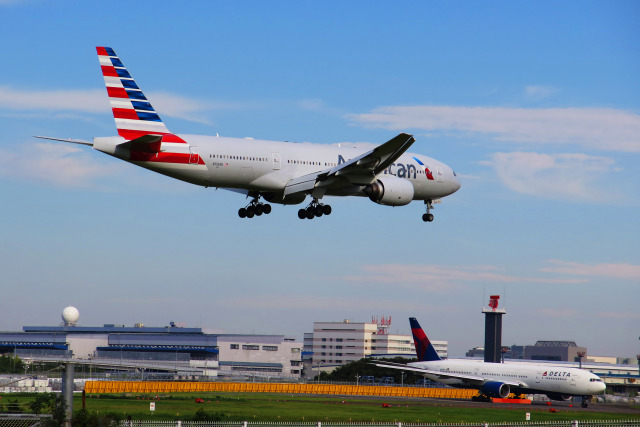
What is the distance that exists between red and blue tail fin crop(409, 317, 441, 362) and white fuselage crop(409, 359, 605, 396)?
238cm

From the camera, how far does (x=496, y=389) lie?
78.4m

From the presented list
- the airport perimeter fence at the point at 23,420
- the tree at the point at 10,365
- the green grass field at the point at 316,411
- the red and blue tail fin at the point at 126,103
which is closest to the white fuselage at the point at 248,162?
the red and blue tail fin at the point at 126,103

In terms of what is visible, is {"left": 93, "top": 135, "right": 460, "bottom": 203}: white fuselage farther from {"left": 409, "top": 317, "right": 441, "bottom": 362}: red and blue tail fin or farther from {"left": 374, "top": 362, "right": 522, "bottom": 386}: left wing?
{"left": 409, "top": 317, "right": 441, "bottom": 362}: red and blue tail fin

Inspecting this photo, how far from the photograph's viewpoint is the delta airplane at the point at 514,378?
74.9m

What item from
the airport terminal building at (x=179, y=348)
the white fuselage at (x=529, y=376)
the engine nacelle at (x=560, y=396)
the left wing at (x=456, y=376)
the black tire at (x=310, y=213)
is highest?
the black tire at (x=310, y=213)

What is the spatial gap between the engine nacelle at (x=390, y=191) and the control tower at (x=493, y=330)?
123684 mm

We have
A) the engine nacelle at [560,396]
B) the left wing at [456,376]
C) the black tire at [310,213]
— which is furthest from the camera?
the left wing at [456,376]

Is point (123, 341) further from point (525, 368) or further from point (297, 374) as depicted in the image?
point (525, 368)

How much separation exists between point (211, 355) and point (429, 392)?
274ft

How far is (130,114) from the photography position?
1901 inches

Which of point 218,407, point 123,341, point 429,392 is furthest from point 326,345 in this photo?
point 218,407

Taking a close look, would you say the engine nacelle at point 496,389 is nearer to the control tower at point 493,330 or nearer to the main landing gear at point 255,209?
the main landing gear at point 255,209

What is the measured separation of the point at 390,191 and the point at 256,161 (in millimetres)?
9028

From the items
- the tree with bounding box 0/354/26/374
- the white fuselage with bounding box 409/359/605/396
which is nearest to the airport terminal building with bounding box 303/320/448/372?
the tree with bounding box 0/354/26/374
